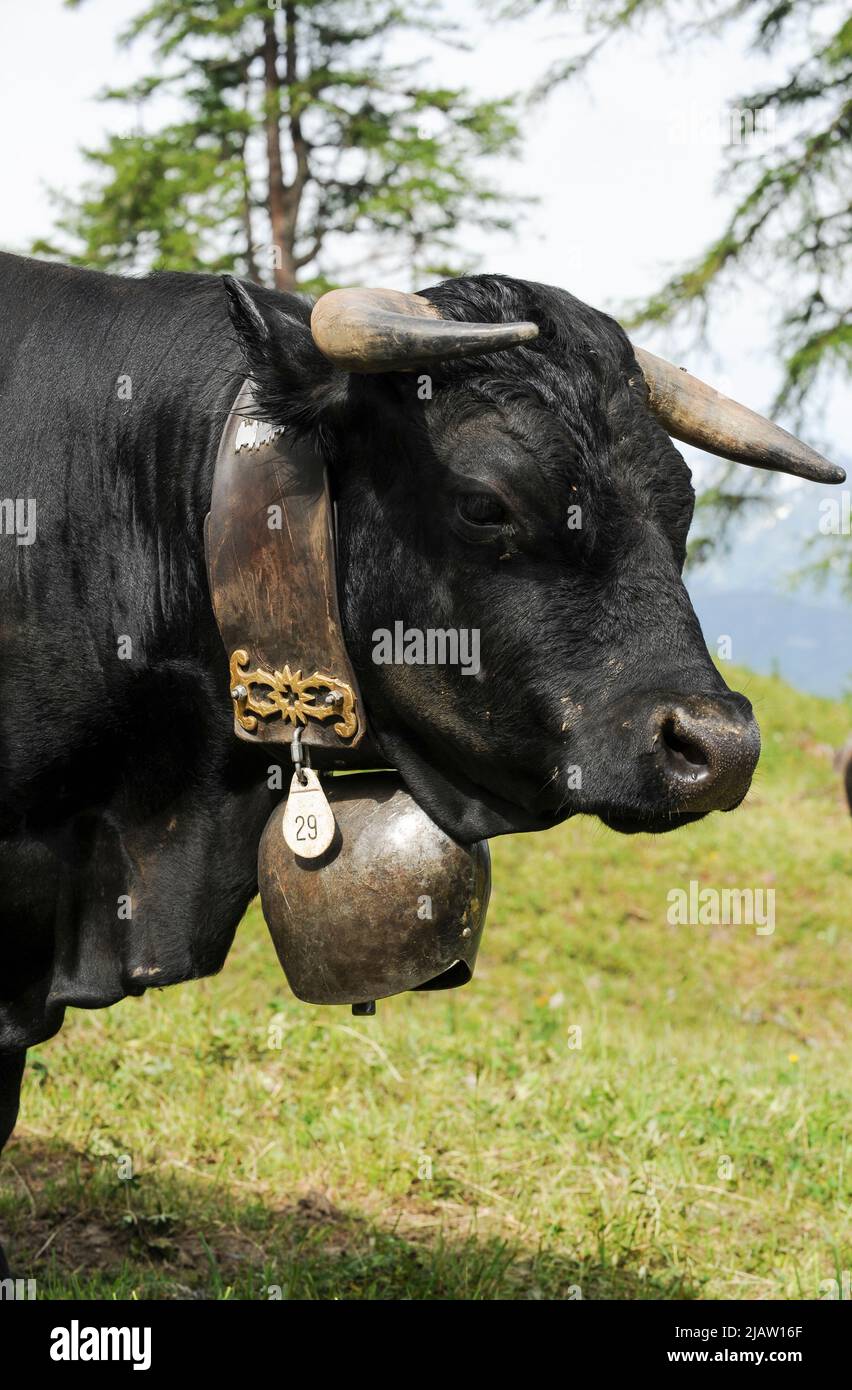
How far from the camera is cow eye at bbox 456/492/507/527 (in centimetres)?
247

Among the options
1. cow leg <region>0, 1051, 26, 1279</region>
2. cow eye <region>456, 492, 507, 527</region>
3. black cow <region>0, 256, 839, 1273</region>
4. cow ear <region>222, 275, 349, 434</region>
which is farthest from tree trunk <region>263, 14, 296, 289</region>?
cow eye <region>456, 492, 507, 527</region>

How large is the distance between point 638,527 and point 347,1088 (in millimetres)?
3431

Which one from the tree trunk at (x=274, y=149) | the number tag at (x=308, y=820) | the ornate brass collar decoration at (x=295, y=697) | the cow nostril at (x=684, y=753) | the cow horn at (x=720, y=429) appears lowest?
the number tag at (x=308, y=820)

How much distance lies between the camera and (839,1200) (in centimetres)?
475

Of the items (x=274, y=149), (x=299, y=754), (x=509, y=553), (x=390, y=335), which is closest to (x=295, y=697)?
(x=299, y=754)

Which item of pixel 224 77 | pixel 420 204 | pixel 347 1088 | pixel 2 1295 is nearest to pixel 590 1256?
→ pixel 347 1088

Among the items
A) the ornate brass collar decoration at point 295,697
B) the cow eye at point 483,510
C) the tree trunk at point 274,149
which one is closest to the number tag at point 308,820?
the ornate brass collar decoration at point 295,697

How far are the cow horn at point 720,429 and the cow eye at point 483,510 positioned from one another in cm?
59

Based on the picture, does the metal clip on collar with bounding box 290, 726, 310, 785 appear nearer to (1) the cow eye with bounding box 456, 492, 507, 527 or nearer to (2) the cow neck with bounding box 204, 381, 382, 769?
(2) the cow neck with bounding box 204, 381, 382, 769

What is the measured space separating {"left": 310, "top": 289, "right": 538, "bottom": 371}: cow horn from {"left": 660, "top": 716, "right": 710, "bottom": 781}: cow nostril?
2.20ft

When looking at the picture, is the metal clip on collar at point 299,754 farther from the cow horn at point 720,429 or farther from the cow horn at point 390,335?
the cow horn at point 720,429

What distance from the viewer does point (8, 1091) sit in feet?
11.4

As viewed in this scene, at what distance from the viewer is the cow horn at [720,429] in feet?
9.55
